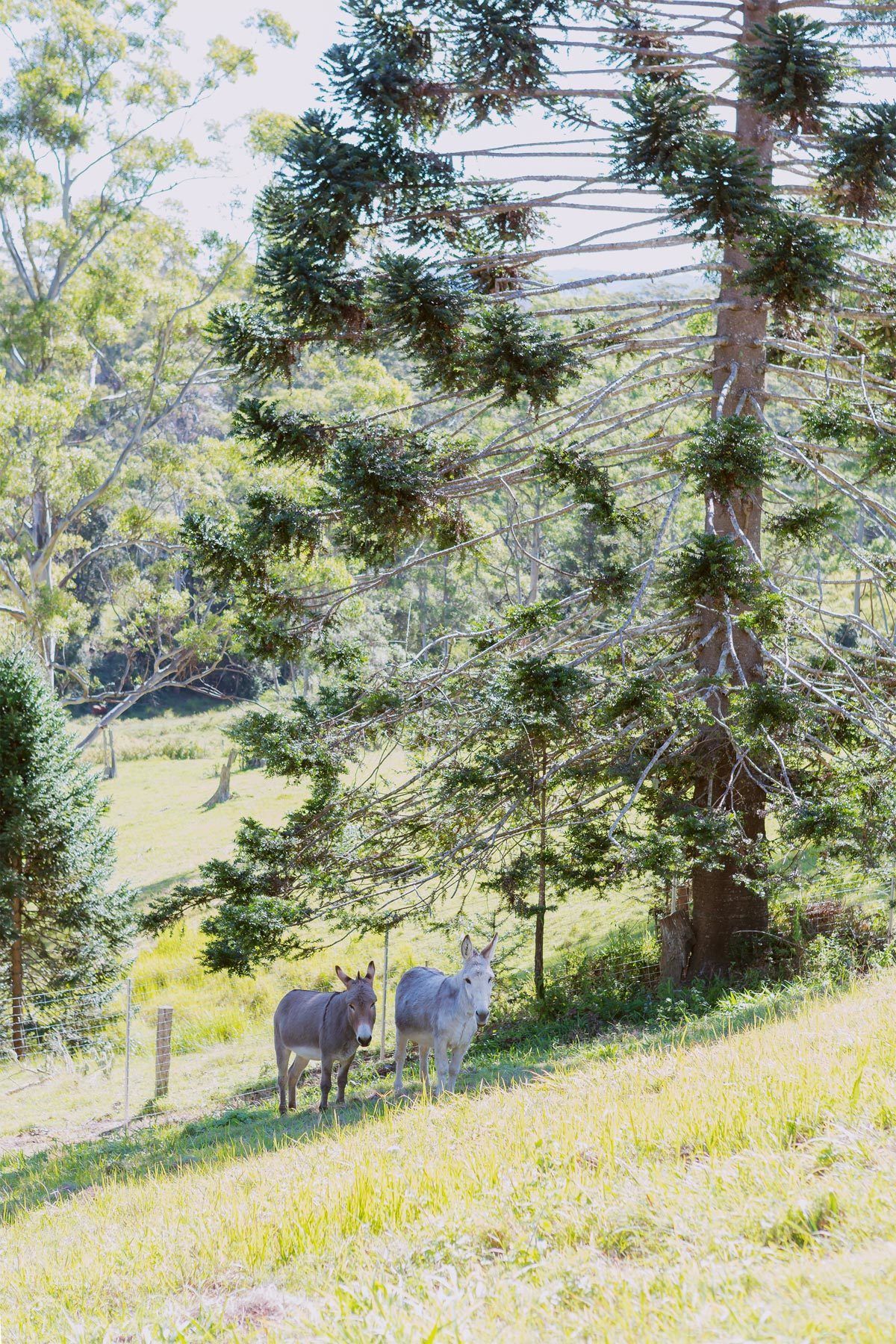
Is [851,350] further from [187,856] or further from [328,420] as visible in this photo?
[187,856]

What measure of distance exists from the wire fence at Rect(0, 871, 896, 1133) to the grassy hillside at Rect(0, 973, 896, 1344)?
223 inches

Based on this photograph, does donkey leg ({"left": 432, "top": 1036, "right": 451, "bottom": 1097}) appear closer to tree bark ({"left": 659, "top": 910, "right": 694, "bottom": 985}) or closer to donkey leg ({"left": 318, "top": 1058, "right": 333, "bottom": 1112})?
donkey leg ({"left": 318, "top": 1058, "right": 333, "bottom": 1112})

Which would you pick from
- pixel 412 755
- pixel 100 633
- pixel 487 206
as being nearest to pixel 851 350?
pixel 487 206

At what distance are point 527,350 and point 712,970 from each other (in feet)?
22.4

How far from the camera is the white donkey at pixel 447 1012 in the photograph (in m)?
9.16

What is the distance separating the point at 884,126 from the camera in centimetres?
1005

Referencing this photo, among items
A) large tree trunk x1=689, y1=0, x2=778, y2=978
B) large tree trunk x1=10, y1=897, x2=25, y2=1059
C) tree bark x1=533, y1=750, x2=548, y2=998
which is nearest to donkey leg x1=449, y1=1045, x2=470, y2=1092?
tree bark x1=533, y1=750, x2=548, y2=998

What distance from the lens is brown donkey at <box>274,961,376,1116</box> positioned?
10.2 metres

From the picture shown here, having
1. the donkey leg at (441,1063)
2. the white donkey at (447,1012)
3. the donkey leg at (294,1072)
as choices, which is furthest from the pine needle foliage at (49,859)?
the donkey leg at (441,1063)

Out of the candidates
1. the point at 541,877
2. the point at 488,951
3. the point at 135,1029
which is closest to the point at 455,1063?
the point at 488,951

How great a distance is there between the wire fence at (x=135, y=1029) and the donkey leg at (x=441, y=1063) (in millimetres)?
2711

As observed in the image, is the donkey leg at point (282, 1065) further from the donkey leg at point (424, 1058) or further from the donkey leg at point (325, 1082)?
the donkey leg at point (424, 1058)

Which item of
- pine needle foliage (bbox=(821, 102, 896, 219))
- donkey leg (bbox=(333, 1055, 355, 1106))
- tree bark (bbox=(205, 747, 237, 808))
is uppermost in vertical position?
pine needle foliage (bbox=(821, 102, 896, 219))

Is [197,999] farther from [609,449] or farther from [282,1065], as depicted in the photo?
[609,449]
